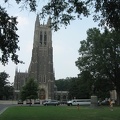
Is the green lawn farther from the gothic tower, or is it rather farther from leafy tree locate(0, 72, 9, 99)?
the gothic tower

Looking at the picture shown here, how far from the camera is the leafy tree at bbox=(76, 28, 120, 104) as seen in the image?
62875 millimetres

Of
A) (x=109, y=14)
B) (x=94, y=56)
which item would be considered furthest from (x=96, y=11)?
(x=94, y=56)

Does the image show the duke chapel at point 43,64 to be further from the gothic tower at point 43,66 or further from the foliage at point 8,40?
the foliage at point 8,40

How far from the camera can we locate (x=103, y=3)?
14.5 m

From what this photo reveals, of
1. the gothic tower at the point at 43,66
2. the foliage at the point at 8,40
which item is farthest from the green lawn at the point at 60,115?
the gothic tower at the point at 43,66

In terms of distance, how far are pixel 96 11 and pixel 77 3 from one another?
4.05ft

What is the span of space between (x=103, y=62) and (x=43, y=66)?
65.8m

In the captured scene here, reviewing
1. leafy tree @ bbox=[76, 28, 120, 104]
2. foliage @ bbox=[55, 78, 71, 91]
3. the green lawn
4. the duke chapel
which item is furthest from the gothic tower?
the green lawn

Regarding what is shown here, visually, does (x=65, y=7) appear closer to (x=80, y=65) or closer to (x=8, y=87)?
(x=80, y=65)

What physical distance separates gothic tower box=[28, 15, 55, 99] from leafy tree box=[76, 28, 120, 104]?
5813 cm

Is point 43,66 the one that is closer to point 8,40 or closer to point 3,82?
point 3,82

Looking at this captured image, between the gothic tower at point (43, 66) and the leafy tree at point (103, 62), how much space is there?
191ft

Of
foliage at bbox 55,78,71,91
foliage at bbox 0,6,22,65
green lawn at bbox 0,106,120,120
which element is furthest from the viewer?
foliage at bbox 55,78,71,91

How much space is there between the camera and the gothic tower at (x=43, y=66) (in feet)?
405
